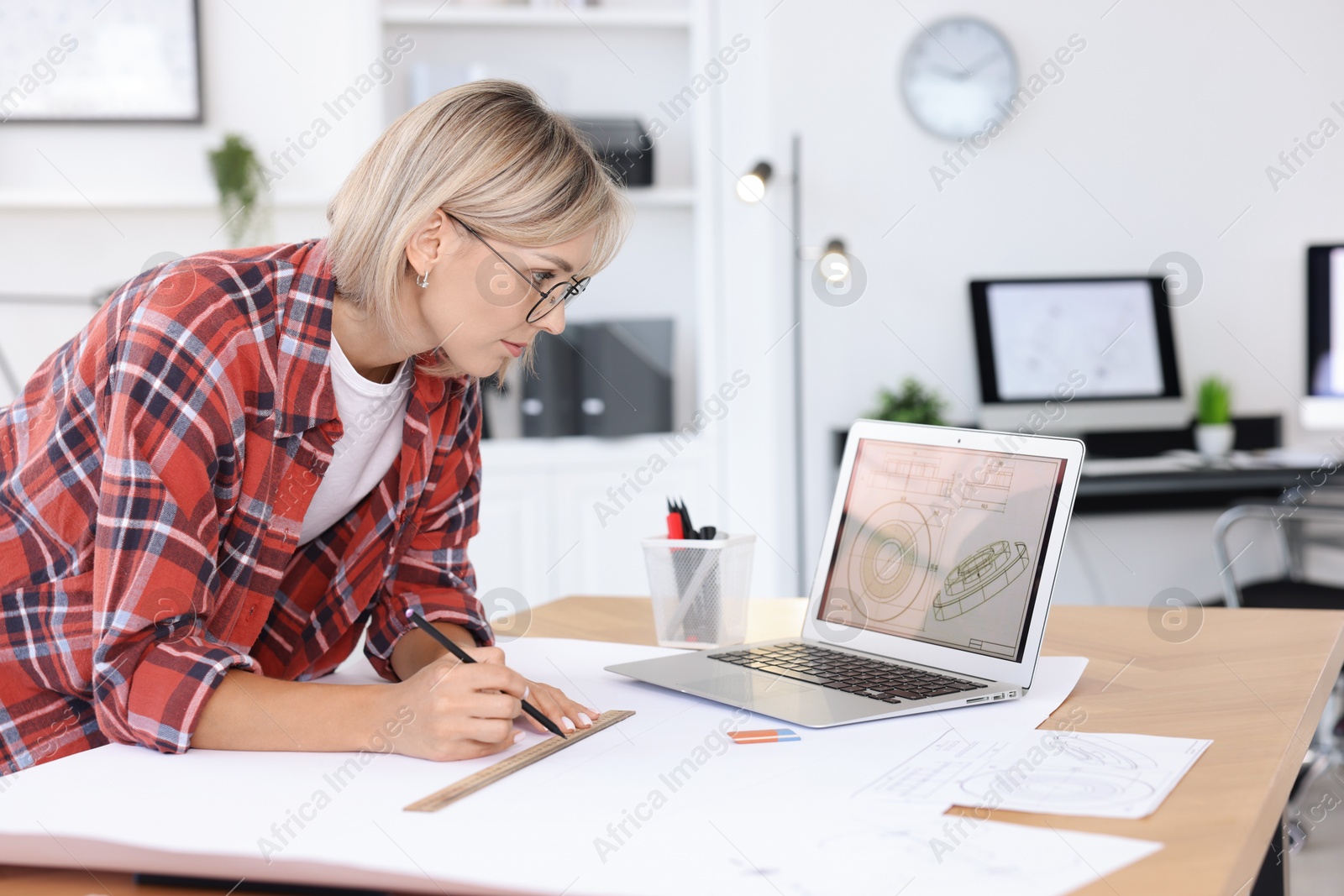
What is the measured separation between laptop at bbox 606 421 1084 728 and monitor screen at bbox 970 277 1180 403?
190cm

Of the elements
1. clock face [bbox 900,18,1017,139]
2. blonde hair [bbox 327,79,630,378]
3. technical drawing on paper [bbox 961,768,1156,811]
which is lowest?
technical drawing on paper [bbox 961,768,1156,811]

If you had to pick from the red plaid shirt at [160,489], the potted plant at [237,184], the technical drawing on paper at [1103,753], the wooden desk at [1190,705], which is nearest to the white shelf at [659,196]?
the potted plant at [237,184]

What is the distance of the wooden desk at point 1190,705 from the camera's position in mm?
667

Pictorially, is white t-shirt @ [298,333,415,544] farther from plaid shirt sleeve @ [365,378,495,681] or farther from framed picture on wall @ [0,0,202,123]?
framed picture on wall @ [0,0,202,123]

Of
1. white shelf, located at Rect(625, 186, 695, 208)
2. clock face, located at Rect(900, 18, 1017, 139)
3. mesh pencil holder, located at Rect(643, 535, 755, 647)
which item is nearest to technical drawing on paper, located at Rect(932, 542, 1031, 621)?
mesh pencil holder, located at Rect(643, 535, 755, 647)

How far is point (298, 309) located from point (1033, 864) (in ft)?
2.44

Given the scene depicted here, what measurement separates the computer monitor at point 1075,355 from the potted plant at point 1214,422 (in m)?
0.05

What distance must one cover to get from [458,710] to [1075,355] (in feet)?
8.24

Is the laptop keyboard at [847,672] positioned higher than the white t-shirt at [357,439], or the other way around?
the white t-shirt at [357,439]

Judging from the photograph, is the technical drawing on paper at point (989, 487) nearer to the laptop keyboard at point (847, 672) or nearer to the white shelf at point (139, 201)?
the laptop keyboard at point (847, 672)

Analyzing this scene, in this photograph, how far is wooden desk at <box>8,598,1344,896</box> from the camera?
0.67m

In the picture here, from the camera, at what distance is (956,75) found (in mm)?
3018

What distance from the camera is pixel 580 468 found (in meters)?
3.00

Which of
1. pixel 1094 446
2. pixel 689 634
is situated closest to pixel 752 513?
pixel 1094 446
